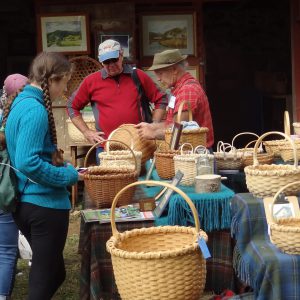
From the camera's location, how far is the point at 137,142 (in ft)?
14.4

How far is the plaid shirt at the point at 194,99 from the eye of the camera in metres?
4.41

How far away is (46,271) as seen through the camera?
308cm

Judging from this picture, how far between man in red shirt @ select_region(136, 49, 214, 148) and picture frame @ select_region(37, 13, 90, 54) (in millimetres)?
2600

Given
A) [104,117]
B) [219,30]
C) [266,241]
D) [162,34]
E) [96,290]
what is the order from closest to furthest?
[266,241], [96,290], [104,117], [162,34], [219,30]

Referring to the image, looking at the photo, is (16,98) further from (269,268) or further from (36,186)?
(269,268)

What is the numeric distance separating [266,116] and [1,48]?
3.91 meters

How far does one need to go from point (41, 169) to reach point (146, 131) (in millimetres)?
1567

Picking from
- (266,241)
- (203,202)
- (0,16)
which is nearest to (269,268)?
(266,241)

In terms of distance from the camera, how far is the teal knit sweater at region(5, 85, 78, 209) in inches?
113

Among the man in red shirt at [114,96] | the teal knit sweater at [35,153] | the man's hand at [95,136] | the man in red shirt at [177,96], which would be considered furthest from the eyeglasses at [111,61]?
the teal knit sweater at [35,153]

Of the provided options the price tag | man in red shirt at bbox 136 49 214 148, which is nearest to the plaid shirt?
man in red shirt at bbox 136 49 214 148

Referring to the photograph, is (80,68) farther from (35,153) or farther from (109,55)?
(35,153)

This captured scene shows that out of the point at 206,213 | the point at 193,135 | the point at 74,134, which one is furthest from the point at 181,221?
the point at 74,134

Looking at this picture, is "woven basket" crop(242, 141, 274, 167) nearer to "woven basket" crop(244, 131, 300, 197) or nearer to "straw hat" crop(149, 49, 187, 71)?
"straw hat" crop(149, 49, 187, 71)
